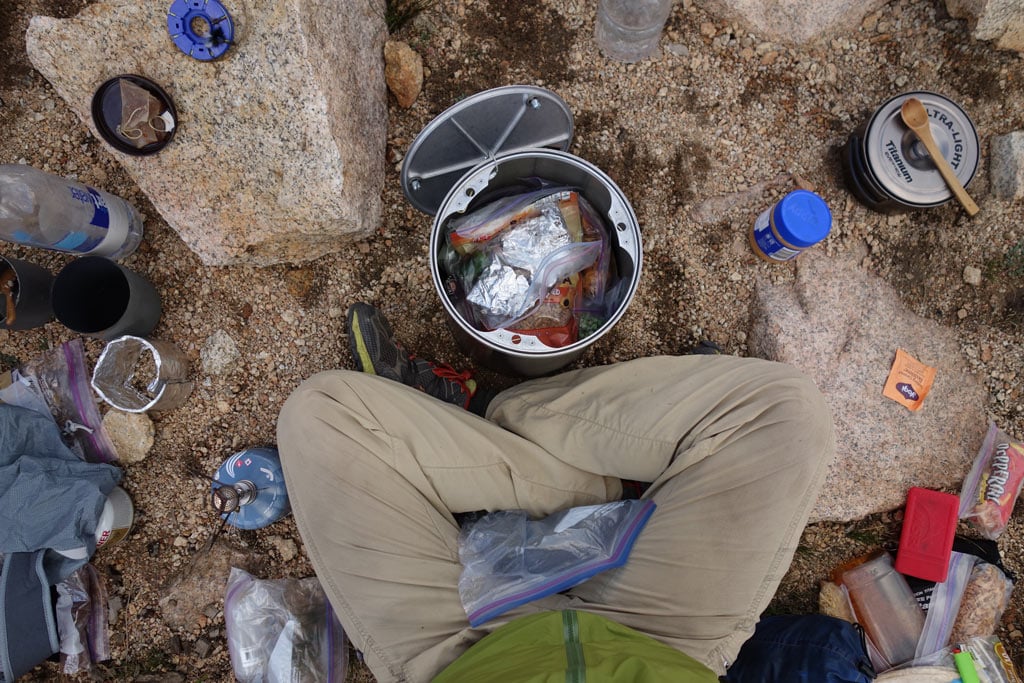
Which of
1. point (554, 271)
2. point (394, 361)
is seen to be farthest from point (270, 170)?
point (554, 271)

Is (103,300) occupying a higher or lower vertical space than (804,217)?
lower

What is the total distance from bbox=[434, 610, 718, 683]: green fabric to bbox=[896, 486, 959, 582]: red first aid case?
1.40 meters

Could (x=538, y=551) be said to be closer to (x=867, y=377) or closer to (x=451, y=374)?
(x=451, y=374)

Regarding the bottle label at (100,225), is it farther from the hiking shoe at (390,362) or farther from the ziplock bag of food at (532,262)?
the ziplock bag of food at (532,262)

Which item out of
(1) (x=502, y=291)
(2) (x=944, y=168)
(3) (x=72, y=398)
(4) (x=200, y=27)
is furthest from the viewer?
(3) (x=72, y=398)

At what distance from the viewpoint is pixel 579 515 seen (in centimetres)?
182

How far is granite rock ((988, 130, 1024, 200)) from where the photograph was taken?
223 centimetres

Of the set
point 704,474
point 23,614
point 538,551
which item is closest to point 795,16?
point 704,474

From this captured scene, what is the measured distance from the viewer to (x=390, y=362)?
218 centimetres

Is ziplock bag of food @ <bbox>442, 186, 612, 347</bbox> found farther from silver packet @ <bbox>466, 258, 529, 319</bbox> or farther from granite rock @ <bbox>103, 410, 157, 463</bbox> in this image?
granite rock @ <bbox>103, 410, 157, 463</bbox>

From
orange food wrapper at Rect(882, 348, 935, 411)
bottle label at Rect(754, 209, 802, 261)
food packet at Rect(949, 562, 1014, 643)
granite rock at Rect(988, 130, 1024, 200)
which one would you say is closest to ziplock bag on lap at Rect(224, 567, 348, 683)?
bottle label at Rect(754, 209, 802, 261)

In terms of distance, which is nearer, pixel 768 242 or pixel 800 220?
pixel 800 220

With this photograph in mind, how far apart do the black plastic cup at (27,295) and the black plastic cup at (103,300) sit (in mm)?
91

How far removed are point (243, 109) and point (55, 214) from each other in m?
0.75
